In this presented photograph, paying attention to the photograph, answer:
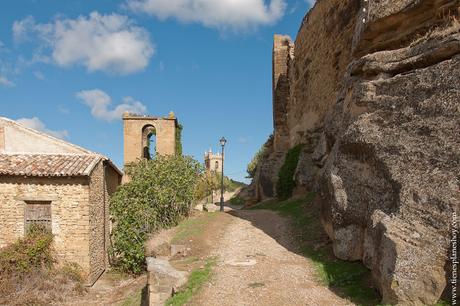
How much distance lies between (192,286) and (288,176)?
35.1ft

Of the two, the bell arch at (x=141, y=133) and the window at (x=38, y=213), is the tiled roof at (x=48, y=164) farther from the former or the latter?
the bell arch at (x=141, y=133)

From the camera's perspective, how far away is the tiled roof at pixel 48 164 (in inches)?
495

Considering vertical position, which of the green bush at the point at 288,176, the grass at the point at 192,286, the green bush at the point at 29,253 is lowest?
the green bush at the point at 29,253

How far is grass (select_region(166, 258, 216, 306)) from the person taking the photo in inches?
267

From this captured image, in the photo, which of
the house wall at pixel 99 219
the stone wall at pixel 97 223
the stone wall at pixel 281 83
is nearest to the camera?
the stone wall at pixel 97 223

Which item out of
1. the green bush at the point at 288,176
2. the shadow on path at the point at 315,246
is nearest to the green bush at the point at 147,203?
the shadow on path at the point at 315,246

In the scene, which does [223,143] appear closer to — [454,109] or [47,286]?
[47,286]

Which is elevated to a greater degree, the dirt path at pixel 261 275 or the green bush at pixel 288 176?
the green bush at pixel 288 176

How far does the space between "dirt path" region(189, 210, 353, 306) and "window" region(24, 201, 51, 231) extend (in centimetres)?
658

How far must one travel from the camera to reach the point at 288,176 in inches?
675

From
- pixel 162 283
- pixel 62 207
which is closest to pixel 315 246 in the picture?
pixel 162 283

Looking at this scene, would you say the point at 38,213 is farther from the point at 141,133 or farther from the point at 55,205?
the point at 141,133

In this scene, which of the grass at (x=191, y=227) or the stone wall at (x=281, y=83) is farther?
the stone wall at (x=281, y=83)

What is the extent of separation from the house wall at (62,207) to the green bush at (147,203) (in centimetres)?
135
